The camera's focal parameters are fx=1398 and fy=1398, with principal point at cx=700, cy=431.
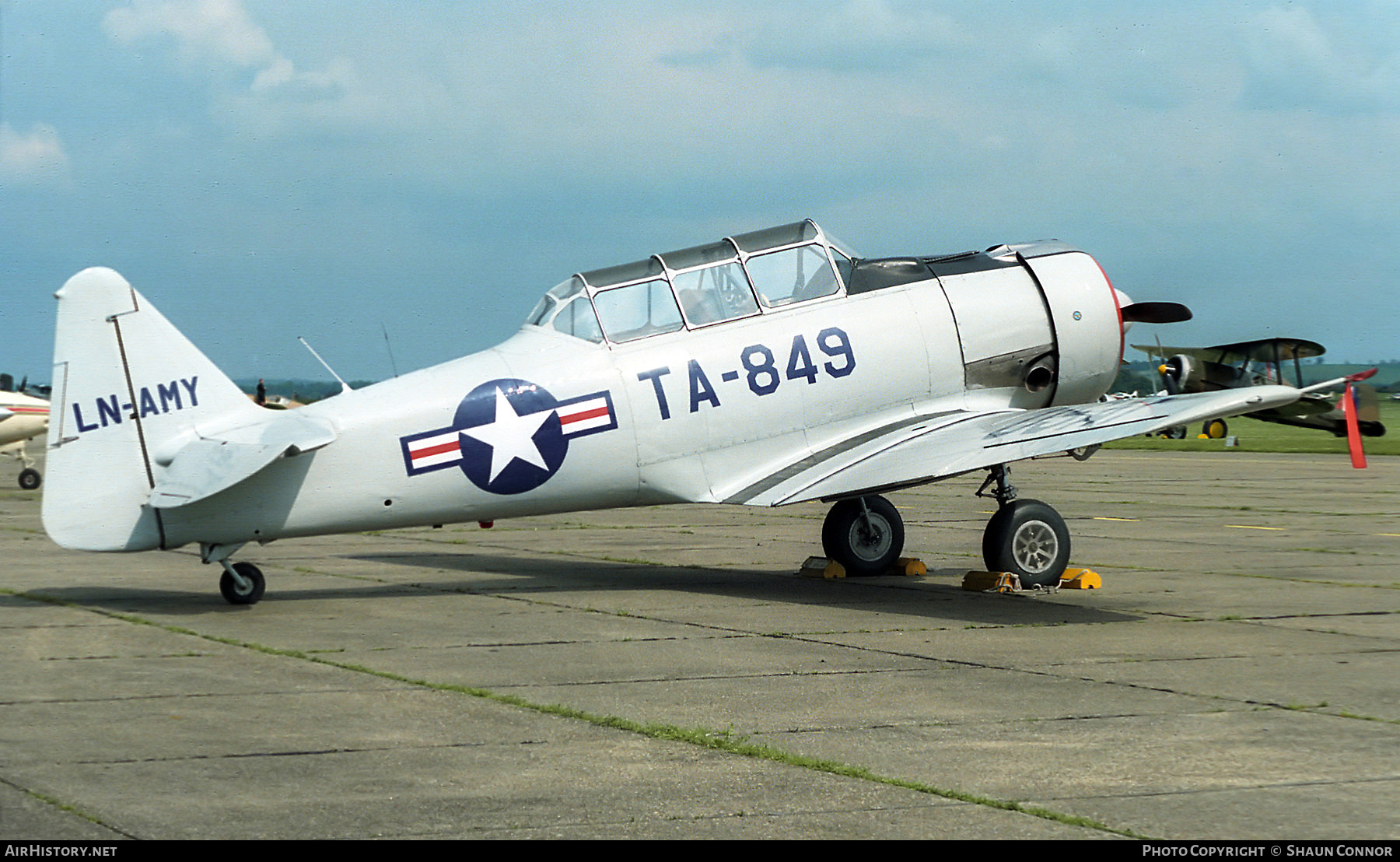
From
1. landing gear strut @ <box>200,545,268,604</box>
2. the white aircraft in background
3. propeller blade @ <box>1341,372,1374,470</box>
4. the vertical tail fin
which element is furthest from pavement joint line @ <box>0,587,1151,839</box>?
the white aircraft in background

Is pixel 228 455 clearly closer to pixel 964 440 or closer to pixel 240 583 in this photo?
pixel 240 583

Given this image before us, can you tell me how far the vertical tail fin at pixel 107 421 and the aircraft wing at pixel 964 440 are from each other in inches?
186

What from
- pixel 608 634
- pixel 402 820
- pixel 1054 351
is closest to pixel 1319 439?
pixel 1054 351

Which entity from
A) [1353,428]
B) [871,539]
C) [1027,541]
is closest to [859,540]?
[871,539]

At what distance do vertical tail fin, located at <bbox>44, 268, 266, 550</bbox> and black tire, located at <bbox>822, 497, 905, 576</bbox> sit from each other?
238 inches

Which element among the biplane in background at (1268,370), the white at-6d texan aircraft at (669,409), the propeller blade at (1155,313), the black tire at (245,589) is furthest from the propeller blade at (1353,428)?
the biplane in background at (1268,370)

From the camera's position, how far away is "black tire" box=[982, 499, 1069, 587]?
12.0m

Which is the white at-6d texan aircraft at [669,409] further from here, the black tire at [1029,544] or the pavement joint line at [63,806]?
the pavement joint line at [63,806]

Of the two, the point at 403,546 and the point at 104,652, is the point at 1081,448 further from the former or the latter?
the point at 403,546

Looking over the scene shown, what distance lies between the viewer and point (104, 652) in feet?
30.3

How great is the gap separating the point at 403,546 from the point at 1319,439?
48566 mm

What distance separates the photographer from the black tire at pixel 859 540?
535 inches

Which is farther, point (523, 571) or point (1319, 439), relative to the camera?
point (1319, 439)

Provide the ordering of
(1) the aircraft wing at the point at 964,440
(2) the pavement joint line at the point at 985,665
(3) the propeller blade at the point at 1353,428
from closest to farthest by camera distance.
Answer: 1. (2) the pavement joint line at the point at 985,665
2. (1) the aircraft wing at the point at 964,440
3. (3) the propeller blade at the point at 1353,428
